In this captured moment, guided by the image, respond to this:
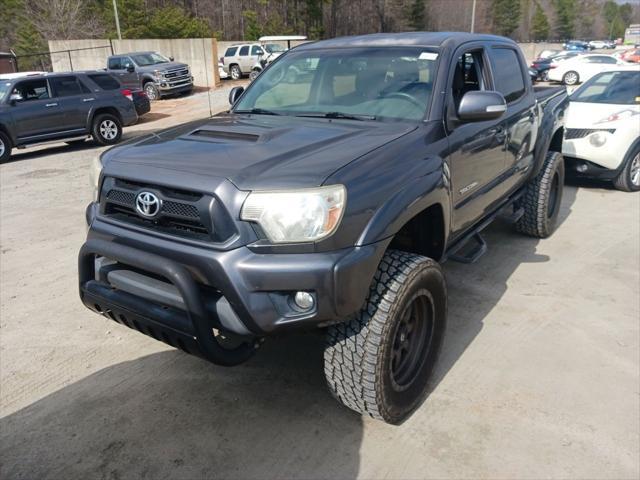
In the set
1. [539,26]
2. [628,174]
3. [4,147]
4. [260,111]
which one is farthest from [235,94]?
[539,26]

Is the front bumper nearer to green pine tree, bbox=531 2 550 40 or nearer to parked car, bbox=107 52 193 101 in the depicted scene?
parked car, bbox=107 52 193 101

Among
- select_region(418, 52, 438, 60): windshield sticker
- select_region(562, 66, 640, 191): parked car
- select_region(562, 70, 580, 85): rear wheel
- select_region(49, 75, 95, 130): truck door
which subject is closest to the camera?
select_region(418, 52, 438, 60): windshield sticker

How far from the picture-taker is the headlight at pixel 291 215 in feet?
7.47

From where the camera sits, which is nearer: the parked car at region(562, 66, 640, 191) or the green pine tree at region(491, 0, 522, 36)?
the parked car at region(562, 66, 640, 191)

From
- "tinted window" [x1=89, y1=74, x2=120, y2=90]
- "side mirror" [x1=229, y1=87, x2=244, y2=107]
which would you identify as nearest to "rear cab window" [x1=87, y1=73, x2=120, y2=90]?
"tinted window" [x1=89, y1=74, x2=120, y2=90]

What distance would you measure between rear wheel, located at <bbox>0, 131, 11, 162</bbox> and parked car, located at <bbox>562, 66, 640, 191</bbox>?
1070cm

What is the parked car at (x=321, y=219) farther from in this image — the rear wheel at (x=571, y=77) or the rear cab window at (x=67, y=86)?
the rear wheel at (x=571, y=77)

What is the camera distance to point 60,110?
1191 cm

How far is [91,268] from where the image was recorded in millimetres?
2779

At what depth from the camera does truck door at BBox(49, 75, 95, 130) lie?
12.0m

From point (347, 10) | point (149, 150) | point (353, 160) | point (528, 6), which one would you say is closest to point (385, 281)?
point (353, 160)

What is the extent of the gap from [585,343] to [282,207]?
2.51 metres

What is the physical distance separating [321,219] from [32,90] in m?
11.9

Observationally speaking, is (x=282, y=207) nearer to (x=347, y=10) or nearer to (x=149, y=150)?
(x=149, y=150)
